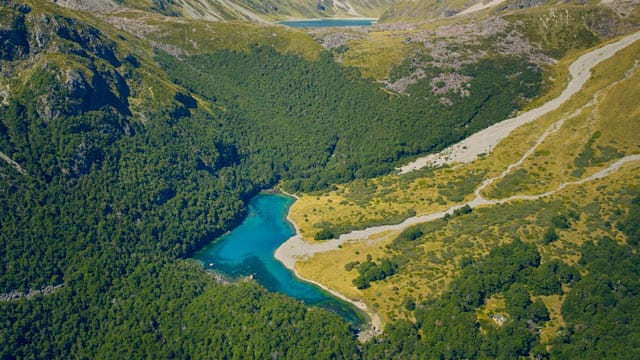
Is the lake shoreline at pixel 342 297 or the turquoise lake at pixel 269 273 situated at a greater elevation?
the lake shoreline at pixel 342 297

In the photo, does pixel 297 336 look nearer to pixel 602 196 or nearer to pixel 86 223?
pixel 86 223

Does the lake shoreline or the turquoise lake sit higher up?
the lake shoreline

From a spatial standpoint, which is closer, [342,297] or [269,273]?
→ [342,297]

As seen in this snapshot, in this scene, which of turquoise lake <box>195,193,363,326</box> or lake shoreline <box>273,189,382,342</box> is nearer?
lake shoreline <box>273,189,382,342</box>

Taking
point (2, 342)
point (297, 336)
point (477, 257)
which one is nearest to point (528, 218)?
point (477, 257)

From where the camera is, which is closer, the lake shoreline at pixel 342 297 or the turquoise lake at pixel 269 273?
the lake shoreline at pixel 342 297

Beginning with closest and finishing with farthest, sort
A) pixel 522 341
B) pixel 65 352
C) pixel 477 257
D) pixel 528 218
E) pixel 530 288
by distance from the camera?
pixel 522 341 < pixel 65 352 < pixel 530 288 < pixel 477 257 < pixel 528 218

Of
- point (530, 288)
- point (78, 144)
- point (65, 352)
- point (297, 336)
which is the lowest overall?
point (65, 352)

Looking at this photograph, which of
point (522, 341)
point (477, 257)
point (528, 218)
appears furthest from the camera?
point (528, 218)

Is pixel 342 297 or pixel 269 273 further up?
pixel 342 297

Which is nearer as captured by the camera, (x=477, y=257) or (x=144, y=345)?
(x=144, y=345)

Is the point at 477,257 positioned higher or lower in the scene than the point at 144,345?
higher
